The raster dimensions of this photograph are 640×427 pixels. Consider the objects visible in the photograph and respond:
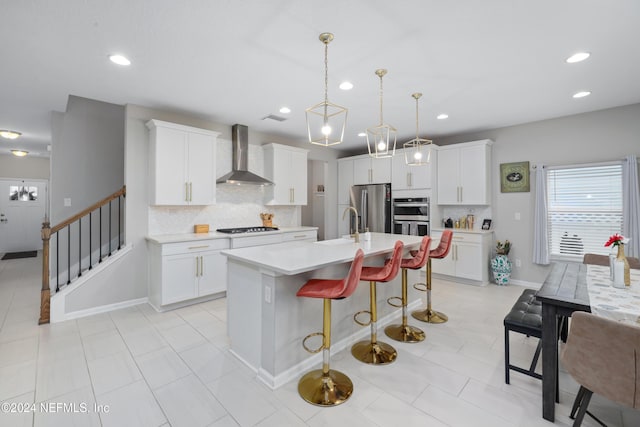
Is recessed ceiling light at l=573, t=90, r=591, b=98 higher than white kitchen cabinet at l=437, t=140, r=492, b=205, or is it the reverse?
recessed ceiling light at l=573, t=90, r=591, b=98

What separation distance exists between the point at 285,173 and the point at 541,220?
4.20 meters

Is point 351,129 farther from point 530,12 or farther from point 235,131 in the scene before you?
point 530,12

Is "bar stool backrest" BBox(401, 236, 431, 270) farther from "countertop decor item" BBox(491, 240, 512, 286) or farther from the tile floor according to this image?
"countertop decor item" BBox(491, 240, 512, 286)

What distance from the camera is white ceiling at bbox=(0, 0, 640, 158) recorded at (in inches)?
77.9

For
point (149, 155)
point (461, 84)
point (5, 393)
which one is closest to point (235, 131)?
point (149, 155)

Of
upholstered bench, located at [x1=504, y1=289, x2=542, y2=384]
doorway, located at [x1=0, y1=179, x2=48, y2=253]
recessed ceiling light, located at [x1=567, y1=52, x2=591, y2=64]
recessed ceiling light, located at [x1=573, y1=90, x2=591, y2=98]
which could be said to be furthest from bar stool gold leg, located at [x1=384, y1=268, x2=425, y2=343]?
doorway, located at [x1=0, y1=179, x2=48, y2=253]

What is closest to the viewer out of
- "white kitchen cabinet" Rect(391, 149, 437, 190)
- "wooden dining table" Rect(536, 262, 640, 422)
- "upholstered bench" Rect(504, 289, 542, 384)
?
"wooden dining table" Rect(536, 262, 640, 422)

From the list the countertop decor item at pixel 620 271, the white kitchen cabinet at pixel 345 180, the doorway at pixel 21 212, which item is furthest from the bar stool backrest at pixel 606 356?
the doorway at pixel 21 212

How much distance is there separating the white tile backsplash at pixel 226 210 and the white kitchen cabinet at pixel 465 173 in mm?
2834

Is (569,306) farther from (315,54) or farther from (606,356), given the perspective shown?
(315,54)

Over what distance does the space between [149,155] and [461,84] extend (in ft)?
13.1

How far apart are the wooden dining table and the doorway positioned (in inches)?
413

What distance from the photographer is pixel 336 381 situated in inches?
83.9

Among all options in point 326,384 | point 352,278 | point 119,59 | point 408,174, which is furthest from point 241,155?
point 326,384
